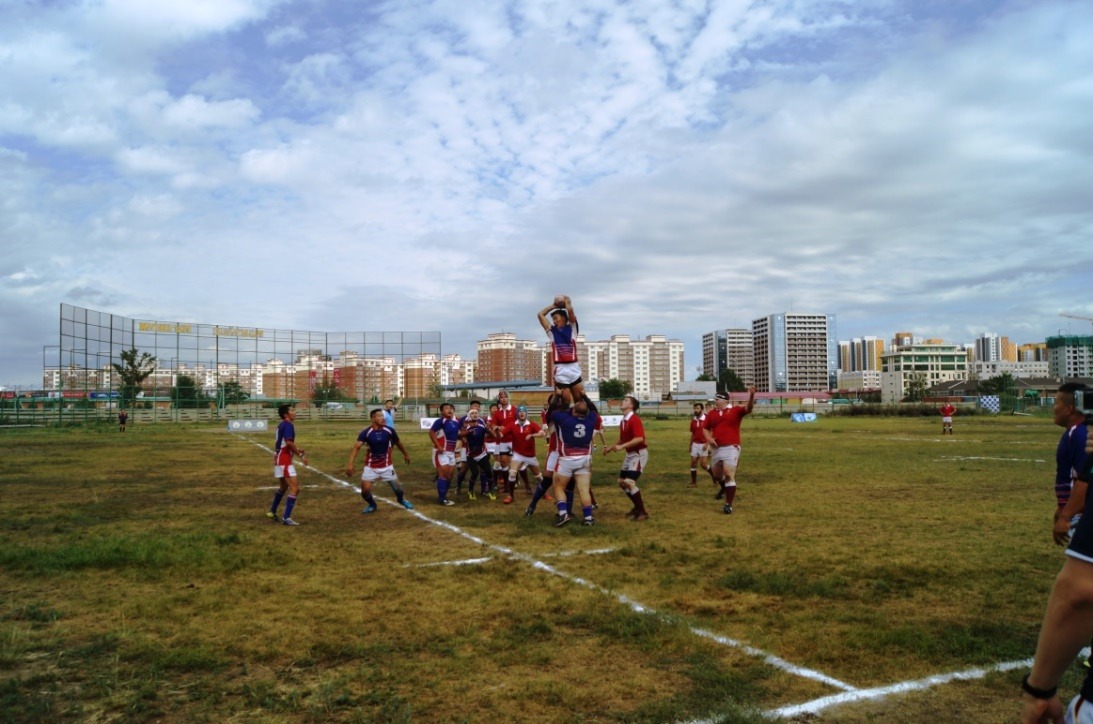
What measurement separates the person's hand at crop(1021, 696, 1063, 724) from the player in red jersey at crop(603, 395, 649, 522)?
30.7 ft

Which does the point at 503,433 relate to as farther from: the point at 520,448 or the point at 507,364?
the point at 507,364

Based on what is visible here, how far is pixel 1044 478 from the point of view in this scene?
17109 millimetres

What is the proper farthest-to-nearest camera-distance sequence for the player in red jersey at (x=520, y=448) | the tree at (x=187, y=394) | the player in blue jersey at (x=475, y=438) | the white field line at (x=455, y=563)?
the tree at (x=187, y=394) → the player in blue jersey at (x=475, y=438) → the player in red jersey at (x=520, y=448) → the white field line at (x=455, y=563)

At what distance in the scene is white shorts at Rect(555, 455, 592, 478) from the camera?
11.5 metres

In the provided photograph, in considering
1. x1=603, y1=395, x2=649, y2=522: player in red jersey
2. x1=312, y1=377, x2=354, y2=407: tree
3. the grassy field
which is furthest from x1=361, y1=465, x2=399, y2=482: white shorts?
x1=312, y1=377, x2=354, y2=407: tree

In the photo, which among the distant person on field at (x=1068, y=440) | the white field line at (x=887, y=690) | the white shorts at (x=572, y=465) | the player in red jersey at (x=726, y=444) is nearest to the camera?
the white field line at (x=887, y=690)

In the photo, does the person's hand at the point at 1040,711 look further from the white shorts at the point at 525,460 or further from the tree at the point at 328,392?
the tree at the point at 328,392

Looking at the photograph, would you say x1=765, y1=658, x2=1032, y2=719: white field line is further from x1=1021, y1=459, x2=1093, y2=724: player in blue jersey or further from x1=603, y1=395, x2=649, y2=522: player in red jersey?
x1=603, y1=395, x2=649, y2=522: player in red jersey

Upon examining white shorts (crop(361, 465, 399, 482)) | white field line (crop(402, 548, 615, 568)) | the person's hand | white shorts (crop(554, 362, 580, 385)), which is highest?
white shorts (crop(554, 362, 580, 385))

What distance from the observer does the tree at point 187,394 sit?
5656cm

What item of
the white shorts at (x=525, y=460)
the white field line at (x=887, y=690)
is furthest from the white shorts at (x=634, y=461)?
the white field line at (x=887, y=690)

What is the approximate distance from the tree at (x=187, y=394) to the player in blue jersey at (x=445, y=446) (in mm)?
49134

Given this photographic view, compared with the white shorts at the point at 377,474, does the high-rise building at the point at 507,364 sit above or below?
above

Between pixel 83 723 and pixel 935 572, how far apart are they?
816cm
